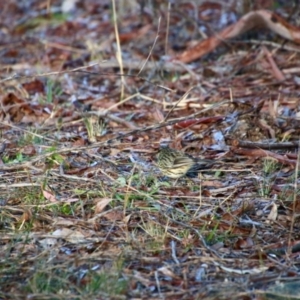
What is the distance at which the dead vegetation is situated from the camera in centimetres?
437

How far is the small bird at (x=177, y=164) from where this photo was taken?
5.56m

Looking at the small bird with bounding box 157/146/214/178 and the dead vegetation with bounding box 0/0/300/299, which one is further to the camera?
the small bird with bounding box 157/146/214/178

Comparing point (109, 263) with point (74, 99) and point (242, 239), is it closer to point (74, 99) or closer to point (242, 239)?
point (242, 239)

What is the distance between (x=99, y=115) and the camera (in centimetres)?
704

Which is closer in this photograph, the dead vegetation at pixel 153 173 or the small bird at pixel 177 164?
the dead vegetation at pixel 153 173

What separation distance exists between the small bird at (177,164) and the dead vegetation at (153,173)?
0.08m

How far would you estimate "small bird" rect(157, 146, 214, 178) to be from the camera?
5559 millimetres

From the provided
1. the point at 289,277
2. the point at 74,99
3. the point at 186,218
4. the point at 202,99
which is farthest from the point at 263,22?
the point at 289,277

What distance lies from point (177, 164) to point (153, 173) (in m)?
0.30

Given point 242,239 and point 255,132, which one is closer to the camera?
point 242,239

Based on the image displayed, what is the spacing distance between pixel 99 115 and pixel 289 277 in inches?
123

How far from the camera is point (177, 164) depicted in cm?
555

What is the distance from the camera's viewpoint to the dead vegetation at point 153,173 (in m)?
4.37

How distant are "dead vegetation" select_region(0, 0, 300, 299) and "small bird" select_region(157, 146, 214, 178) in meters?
0.08
